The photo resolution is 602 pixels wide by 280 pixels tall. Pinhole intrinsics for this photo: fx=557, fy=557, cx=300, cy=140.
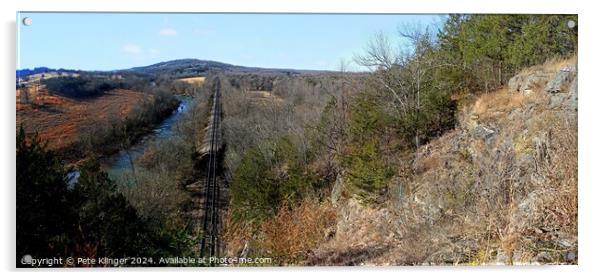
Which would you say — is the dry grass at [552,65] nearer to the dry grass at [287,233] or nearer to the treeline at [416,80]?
the treeline at [416,80]

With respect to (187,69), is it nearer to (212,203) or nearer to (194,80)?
(194,80)

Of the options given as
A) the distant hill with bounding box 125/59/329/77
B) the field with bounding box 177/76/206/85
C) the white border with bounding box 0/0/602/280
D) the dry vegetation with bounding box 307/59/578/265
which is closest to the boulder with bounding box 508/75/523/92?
the dry vegetation with bounding box 307/59/578/265

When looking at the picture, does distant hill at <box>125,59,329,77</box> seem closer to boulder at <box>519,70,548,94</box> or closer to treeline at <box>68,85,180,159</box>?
treeline at <box>68,85,180,159</box>

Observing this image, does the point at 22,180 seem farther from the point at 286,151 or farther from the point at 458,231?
the point at 458,231

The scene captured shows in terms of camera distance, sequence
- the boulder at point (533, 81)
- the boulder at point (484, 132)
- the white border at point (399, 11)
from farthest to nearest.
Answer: the boulder at point (484, 132) → the boulder at point (533, 81) → the white border at point (399, 11)

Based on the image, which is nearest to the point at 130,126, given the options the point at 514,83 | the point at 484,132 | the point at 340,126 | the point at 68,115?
the point at 68,115

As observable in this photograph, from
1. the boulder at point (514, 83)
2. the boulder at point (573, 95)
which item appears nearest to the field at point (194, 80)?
the boulder at point (514, 83)
